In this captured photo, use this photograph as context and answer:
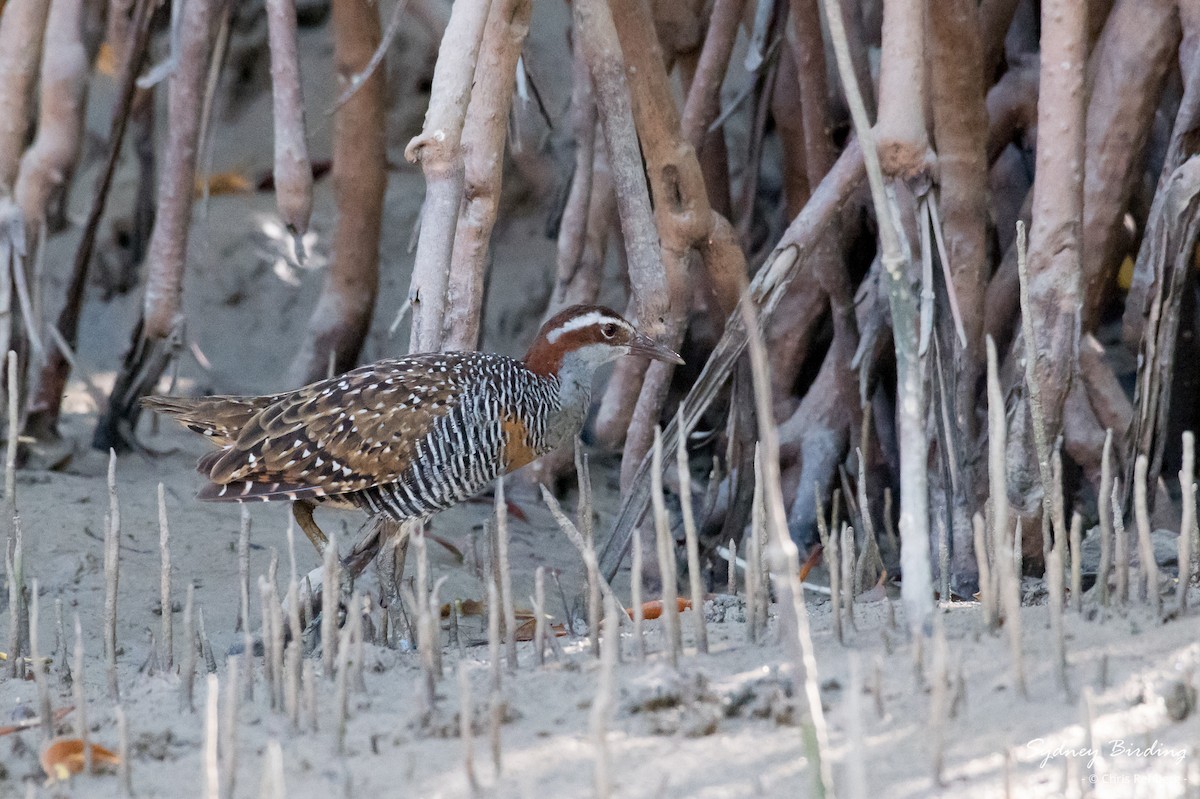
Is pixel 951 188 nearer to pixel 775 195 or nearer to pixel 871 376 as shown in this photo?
pixel 871 376

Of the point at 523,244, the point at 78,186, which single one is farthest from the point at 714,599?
the point at 78,186

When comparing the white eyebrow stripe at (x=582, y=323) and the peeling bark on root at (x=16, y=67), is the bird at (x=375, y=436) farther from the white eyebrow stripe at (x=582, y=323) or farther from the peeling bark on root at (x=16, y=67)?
the peeling bark on root at (x=16, y=67)

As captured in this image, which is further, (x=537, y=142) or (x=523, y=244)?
(x=523, y=244)

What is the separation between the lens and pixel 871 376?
442cm

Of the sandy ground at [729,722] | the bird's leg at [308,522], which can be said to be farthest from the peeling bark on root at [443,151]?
the sandy ground at [729,722]

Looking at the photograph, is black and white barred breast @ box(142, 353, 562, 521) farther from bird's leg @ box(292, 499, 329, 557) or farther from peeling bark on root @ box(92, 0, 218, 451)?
peeling bark on root @ box(92, 0, 218, 451)

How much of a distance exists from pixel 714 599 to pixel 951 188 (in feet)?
4.76

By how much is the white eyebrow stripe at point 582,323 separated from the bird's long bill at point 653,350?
0.05 meters

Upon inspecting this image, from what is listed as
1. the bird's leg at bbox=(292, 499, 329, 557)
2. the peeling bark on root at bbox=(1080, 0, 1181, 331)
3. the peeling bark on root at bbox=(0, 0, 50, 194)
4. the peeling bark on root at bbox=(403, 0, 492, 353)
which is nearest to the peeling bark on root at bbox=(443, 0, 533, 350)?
the peeling bark on root at bbox=(403, 0, 492, 353)

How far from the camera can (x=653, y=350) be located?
4.05 meters

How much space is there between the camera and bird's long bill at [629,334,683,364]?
405 centimetres

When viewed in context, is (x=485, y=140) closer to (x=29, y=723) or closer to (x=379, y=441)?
(x=379, y=441)

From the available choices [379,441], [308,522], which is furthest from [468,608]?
[379,441]

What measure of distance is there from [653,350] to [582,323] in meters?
0.25
